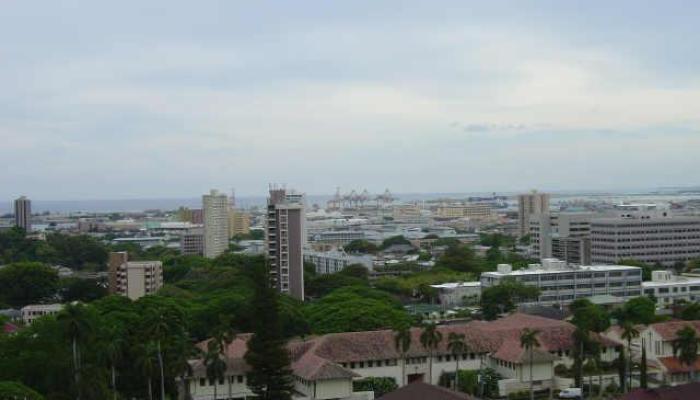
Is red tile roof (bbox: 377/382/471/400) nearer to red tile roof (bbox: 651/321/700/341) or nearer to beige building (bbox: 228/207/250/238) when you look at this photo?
red tile roof (bbox: 651/321/700/341)

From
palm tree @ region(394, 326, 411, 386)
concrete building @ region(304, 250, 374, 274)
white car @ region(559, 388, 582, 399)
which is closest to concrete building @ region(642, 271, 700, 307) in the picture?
white car @ region(559, 388, 582, 399)

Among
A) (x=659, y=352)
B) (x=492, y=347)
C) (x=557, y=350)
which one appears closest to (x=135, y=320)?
(x=492, y=347)

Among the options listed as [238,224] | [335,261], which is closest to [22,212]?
[238,224]

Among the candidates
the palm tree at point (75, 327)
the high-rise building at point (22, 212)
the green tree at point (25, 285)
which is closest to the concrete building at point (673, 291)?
the palm tree at point (75, 327)

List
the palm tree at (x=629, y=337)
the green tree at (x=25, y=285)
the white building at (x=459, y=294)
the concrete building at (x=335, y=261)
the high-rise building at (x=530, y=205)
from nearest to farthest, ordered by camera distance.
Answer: the palm tree at (x=629, y=337) → the white building at (x=459, y=294) → the green tree at (x=25, y=285) → the concrete building at (x=335, y=261) → the high-rise building at (x=530, y=205)

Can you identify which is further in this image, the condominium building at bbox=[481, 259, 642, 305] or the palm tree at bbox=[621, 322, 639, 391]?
the condominium building at bbox=[481, 259, 642, 305]

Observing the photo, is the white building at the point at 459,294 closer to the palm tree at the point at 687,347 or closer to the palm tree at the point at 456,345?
the palm tree at the point at 456,345

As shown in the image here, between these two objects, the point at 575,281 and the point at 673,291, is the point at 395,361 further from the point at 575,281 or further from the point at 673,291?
the point at 673,291
